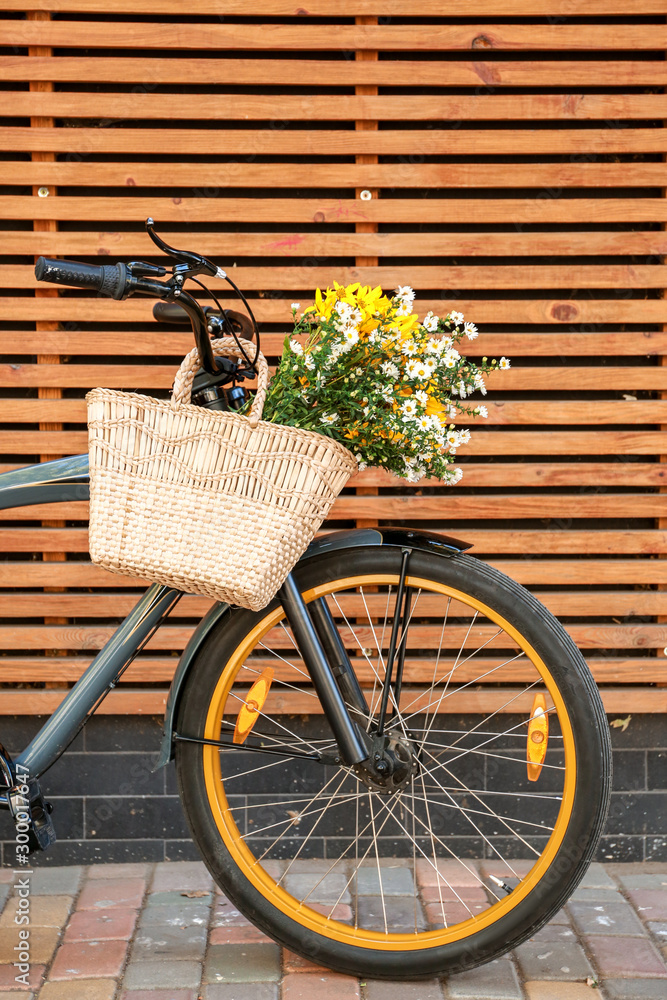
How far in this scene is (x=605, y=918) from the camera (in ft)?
7.92

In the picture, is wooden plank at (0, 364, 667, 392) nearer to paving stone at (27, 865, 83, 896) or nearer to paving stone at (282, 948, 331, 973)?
paving stone at (27, 865, 83, 896)

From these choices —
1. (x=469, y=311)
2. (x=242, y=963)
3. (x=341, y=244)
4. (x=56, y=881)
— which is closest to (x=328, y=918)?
(x=242, y=963)

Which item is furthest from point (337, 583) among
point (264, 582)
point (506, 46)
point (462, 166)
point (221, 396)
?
point (506, 46)

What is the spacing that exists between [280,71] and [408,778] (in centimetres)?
202

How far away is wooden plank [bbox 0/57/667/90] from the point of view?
260 cm

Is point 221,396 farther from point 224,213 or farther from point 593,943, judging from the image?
point 593,943

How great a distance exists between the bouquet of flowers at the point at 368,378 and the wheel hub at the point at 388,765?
0.67m

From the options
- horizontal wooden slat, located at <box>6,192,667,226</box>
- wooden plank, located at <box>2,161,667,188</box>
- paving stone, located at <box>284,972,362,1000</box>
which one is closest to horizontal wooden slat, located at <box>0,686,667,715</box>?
paving stone, located at <box>284,972,362,1000</box>

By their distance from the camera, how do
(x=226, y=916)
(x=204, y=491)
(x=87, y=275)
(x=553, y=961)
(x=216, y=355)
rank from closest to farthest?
(x=87, y=275) < (x=204, y=491) < (x=216, y=355) < (x=553, y=961) < (x=226, y=916)

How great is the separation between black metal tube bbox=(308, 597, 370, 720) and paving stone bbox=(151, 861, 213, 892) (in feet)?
3.05

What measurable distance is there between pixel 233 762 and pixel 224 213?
1.70 metres

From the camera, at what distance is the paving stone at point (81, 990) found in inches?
81.4

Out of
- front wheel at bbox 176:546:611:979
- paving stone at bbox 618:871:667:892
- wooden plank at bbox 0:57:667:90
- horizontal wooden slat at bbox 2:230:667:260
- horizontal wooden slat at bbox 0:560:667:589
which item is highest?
wooden plank at bbox 0:57:667:90

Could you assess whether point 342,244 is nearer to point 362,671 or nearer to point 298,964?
point 362,671
